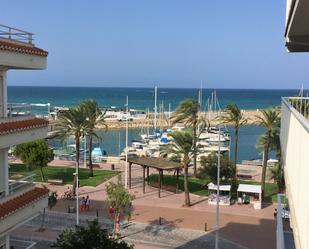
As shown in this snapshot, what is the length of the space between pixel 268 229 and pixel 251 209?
15.9 ft

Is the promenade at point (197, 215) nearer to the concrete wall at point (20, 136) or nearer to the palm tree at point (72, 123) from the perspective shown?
the palm tree at point (72, 123)

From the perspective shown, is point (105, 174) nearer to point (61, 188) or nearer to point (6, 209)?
point (61, 188)

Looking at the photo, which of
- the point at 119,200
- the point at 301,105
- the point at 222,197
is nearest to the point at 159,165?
the point at 222,197

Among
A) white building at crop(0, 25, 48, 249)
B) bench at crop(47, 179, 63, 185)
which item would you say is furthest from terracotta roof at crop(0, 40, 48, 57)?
bench at crop(47, 179, 63, 185)

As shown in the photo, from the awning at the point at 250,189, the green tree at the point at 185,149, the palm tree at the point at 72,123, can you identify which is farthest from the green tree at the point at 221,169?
the palm tree at the point at 72,123

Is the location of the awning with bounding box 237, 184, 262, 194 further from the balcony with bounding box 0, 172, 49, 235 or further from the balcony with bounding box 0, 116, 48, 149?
the balcony with bounding box 0, 116, 48, 149

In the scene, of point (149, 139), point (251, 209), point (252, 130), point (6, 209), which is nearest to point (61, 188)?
Result: point (251, 209)

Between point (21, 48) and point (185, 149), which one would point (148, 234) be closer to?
point (185, 149)

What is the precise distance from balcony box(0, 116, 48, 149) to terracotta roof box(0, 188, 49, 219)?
190cm

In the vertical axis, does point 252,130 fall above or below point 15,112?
below

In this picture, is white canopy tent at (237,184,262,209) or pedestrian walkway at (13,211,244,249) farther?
white canopy tent at (237,184,262,209)

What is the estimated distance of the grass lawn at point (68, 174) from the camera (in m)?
42.5

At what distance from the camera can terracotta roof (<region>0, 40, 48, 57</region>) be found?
14097mm

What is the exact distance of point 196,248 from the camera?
25234mm
